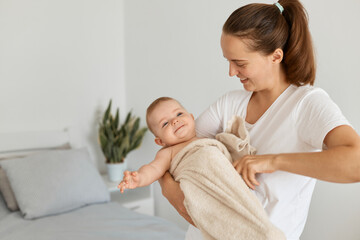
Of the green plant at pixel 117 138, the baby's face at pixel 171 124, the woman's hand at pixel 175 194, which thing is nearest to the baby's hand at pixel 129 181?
the woman's hand at pixel 175 194

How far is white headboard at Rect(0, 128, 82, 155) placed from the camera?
2836 millimetres

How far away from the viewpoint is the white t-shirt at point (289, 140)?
1078 mm

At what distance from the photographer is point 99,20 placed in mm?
3441

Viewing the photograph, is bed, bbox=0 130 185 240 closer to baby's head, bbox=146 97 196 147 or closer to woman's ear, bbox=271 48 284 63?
baby's head, bbox=146 97 196 147

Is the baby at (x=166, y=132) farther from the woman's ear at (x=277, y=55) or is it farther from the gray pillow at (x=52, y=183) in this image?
the gray pillow at (x=52, y=183)

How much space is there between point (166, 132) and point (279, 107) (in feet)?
1.50

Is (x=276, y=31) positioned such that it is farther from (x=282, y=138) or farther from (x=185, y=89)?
(x=185, y=89)

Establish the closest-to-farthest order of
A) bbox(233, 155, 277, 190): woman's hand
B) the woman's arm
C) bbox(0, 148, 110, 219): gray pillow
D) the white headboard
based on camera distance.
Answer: the woman's arm
bbox(233, 155, 277, 190): woman's hand
bbox(0, 148, 110, 219): gray pillow
the white headboard

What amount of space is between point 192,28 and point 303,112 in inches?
68.6

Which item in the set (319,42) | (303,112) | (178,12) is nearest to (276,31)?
(303,112)

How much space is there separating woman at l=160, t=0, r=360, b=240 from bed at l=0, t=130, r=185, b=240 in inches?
37.2

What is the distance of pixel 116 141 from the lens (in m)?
3.19

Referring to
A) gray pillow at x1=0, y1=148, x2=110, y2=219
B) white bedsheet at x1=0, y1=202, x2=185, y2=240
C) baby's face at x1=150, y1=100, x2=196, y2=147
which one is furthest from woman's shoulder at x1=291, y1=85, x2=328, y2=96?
gray pillow at x1=0, y1=148, x2=110, y2=219

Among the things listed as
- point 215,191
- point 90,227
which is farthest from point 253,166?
point 90,227
